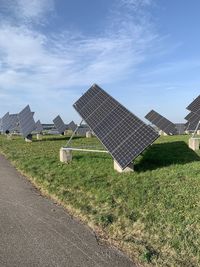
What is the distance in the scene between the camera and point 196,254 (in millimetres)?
6781

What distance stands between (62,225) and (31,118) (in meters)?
26.8

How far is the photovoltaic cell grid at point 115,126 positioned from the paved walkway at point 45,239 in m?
3.53

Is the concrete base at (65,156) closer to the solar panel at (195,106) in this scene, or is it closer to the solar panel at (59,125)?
the solar panel at (195,106)

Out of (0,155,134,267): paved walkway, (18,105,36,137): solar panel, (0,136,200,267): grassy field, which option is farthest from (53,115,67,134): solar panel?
(0,155,134,267): paved walkway

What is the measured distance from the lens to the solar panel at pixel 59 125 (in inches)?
1822

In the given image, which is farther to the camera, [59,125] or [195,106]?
[59,125]

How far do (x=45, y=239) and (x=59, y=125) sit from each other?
39.5 metres

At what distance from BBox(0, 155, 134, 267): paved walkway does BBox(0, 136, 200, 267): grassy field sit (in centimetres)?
38

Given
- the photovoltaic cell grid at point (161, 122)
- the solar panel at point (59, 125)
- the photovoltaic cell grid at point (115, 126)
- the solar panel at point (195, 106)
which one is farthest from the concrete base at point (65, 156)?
the solar panel at point (59, 125)

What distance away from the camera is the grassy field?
7137mm

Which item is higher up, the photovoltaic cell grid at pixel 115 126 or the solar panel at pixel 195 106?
the solar panel at pixel 195 106

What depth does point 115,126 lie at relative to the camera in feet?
48.3

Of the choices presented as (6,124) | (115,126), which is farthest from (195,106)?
(6,124)

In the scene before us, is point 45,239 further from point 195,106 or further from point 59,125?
point 59,125
